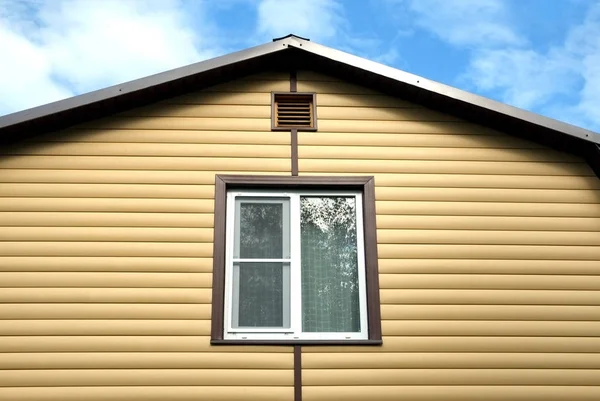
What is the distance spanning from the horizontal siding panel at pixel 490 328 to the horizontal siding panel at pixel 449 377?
0.30 meters

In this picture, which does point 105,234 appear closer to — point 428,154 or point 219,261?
point 219,261

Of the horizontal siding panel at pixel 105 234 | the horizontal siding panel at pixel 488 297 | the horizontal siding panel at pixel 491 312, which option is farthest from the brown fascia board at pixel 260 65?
the horizontal siding panel at pixel 491 312

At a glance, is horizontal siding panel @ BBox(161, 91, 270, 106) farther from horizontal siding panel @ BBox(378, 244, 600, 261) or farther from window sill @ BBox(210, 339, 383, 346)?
window sill @ BBox(210, 339, 383, 346)

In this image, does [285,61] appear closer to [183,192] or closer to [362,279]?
[183,192]

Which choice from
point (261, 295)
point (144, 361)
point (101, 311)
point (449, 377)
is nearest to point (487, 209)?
point (449, 377)

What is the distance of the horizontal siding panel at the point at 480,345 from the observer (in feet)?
17.1

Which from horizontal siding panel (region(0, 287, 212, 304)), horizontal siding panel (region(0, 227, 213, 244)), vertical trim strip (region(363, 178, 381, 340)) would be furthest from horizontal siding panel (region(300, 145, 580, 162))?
horizontal siding panel (region(0, 287, 212, 304))

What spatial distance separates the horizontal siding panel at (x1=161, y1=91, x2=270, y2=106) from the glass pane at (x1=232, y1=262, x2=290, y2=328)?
160 centimetres

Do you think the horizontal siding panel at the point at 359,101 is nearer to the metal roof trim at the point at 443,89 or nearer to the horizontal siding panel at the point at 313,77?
the horizontal siding panel at the point at 313,77

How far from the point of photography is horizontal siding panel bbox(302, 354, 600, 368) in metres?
5.16

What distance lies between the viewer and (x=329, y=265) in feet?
18.4

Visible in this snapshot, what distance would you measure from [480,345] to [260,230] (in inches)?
82.4

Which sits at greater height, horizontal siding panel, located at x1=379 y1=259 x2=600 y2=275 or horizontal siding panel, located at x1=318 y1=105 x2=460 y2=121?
horizontal siding panel, located at x1=318 y1=105 x2=460 y2=121

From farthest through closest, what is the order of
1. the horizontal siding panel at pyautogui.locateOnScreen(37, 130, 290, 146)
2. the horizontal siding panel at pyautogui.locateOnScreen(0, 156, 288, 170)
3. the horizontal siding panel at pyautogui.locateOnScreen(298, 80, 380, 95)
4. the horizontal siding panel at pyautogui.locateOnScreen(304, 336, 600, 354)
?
the horizontal siding panel at pyautogui.locateOnScreen(298, 80, 380, 95) → the horizontal siding panel at pyautogui.locateOnScreen(37, 130, 290, 146) → the horizontal siding panel at pyautogui.locateOnScreen(0, 156, 288, 170) → the horizontal siding panel at pyautogui.locateOnScreen(304, 336, 600, 354)
